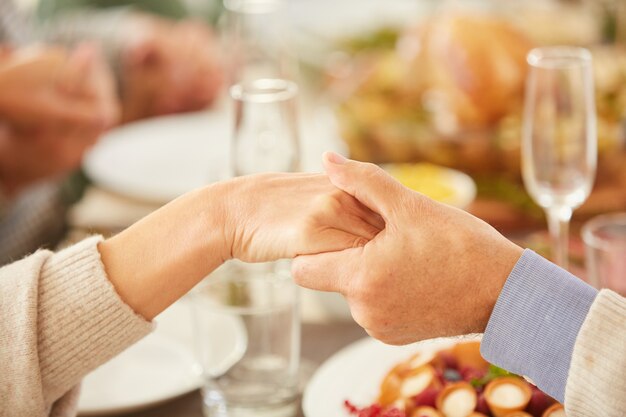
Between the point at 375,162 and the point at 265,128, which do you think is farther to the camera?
the point at 375,162

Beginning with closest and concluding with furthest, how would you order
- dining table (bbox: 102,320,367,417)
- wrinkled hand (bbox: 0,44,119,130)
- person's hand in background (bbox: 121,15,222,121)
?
1. dining table (bbox: 102,320,367,417)
2. wrinkled hand (bbox: 0,44,119,130)
3. person's hand in background (bbox: 121,15,222,121)

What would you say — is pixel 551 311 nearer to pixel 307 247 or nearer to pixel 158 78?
pixel 307 247

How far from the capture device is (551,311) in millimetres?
656

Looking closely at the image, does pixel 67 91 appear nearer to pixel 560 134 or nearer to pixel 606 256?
pixel 560 134

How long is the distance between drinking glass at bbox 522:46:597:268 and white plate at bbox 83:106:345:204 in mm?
497

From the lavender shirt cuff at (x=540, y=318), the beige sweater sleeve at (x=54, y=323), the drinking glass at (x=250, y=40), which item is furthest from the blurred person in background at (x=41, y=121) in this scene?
the lavender shirt cuff at (x=540, y=318)

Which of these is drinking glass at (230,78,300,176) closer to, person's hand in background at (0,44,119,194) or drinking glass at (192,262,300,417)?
drinking glass at (192,262,300,417)

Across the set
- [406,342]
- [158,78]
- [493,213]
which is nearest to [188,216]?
[406,342]

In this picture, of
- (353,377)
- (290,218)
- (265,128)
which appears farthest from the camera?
(265,128)

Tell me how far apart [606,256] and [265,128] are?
40 cm

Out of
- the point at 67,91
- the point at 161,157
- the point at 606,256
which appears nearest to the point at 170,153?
the point at 161,157

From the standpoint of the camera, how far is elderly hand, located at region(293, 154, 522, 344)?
0.67 m

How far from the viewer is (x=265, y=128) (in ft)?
3.32

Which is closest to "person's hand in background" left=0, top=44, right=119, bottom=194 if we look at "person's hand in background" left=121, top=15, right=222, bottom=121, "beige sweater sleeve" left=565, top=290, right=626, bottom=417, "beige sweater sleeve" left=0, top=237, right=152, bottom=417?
"person's hand in background" left=121, top=15, right=222, bottom=121
